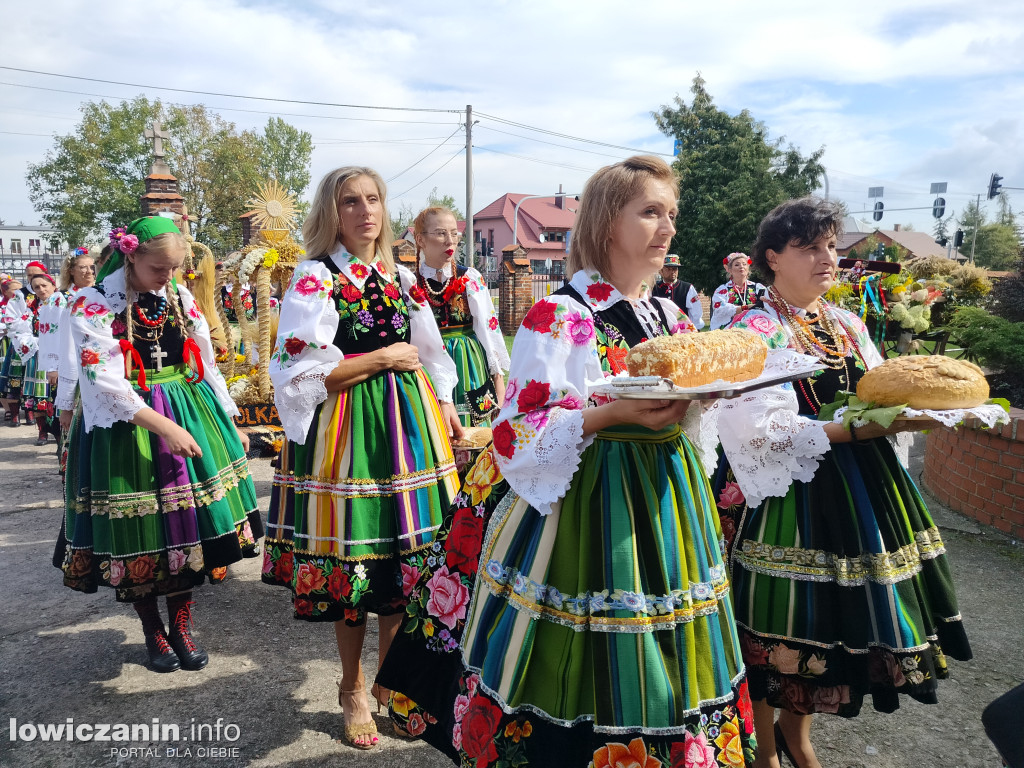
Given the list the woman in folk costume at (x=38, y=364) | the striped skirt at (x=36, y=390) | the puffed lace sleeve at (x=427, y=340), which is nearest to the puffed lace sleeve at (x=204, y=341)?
the puffed lace sleeve at (x=427, y=340)

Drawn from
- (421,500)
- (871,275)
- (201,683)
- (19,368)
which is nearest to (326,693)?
(201,683)

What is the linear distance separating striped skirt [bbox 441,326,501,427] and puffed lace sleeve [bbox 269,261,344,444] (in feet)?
7.63

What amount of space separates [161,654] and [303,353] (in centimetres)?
191

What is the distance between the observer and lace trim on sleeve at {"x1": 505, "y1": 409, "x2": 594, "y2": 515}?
66.9 inches

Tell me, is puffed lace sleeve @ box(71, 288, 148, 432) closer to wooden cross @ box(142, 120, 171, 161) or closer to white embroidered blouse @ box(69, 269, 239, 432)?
white embroidered blouse @ box(69, 269, 239, 432)

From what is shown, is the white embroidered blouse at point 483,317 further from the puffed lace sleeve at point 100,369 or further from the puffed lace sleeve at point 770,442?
the puffed lace sleeve at point 770,442

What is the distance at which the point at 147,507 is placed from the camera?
3312mm

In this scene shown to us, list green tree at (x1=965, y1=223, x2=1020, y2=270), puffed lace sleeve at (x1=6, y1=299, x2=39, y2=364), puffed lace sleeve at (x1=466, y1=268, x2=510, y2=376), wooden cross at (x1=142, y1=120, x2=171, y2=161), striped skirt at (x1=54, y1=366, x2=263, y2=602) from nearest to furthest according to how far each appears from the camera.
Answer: striped skirt at (x1=54, y1=366, x2=263, y2=602) → puffed lace sleeve at (x1=466, y1=268, x2=510, y2=376) → puffed lace sleeve at (x1=6, y1=299, x2=39, y2=364) → wooden cross at (x1=142, y1=120, x2=171, y2=161) → green tree at (x1=965, y1=223, x2=1020, y2=270)

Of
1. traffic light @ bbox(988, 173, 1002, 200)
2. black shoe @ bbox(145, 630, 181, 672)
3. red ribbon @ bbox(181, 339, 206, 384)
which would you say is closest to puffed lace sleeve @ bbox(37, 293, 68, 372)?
red ribbon @ bbox(181, 339, 206, 384)

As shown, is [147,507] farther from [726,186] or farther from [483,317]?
[726,186]

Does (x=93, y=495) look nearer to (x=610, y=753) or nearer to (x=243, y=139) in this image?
(x=610, y=753)

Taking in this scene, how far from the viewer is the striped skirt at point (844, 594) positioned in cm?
223

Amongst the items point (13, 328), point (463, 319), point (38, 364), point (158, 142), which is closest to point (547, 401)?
point (463, 319)

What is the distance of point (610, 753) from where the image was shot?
5.37 feet
